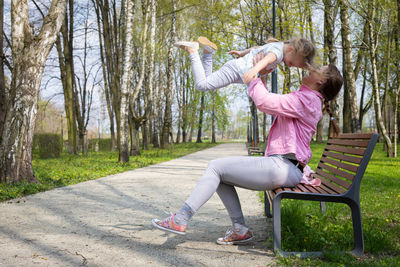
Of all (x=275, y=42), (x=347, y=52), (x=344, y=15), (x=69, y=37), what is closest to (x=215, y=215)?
(x=275, y=42)

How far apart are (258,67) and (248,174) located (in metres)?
0.87

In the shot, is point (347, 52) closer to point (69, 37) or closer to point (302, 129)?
point (302, 129)

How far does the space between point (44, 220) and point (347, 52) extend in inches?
466

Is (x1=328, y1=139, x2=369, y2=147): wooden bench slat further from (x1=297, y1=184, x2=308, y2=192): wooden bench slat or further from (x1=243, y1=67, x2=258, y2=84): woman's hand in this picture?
(x1=243, y1=67, x2=258, y2=84): woman's hand

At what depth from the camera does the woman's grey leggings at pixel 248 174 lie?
288 centimetres

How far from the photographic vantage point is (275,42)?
3062 millimetres

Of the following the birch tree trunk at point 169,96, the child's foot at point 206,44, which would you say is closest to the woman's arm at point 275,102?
the child's foot at point 206,44

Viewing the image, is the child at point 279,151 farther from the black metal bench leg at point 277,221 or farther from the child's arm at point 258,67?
the black metal bench leg at point 277,221

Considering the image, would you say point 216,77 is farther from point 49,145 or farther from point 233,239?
point 49,145

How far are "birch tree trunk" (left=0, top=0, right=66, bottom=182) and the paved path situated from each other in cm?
123

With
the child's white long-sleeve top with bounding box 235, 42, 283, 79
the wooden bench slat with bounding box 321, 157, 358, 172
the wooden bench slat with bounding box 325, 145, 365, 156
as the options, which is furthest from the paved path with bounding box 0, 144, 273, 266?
the child's white long-sleeve top with bounding box 235, 42, 283, 79

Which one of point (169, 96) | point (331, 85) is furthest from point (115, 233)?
point (169, 96)

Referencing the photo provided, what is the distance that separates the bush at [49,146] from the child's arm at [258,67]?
1553cm

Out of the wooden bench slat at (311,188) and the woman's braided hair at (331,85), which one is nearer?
the wooden bench slat at (311,188)
